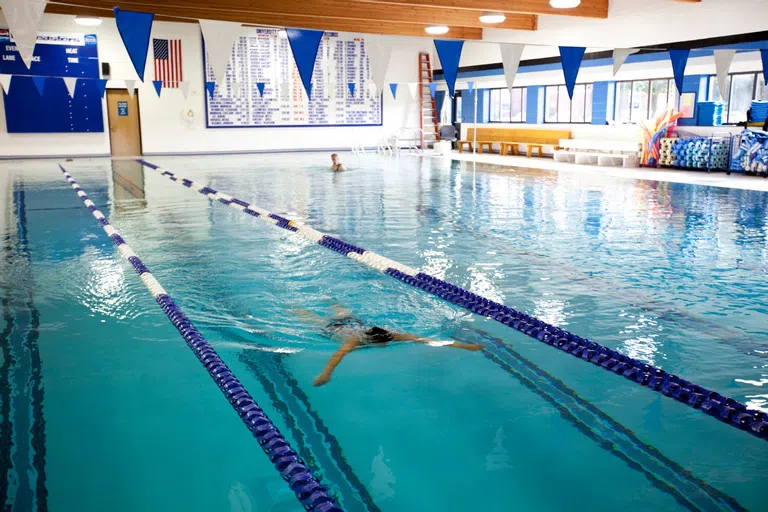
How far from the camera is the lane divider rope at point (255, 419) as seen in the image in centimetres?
191

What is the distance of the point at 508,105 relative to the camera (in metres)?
20.0

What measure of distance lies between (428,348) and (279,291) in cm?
146

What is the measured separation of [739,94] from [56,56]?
53.0ft

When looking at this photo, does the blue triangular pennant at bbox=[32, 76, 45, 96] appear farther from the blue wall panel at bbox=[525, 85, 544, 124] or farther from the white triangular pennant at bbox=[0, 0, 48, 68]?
the blue wall panel at bbox=[525, 85, 544, 124]

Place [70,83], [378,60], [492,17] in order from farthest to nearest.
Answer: [70,83]
[492,17]
[378,60]

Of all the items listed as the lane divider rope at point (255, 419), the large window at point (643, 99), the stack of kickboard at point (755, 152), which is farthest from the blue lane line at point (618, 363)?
the large window at point (643, 99)

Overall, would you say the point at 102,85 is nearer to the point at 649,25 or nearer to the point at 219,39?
the point at 219,39

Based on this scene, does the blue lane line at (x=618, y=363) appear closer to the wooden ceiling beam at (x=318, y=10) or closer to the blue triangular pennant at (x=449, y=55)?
the blue triangular pennant at (x=449, y=55)

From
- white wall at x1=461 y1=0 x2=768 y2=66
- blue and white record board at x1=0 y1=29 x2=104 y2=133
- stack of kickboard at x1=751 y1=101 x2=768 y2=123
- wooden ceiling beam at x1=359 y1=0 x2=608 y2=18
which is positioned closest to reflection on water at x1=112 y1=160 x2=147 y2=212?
blue and white record board at x1=0 y1=29 x2=104 y2=133

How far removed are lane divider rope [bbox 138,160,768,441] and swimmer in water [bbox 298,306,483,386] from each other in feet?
1.28

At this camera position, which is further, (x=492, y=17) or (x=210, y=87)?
(x=210, y=87)

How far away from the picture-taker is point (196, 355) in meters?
3.31

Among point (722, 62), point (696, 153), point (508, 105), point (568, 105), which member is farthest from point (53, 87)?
point (722, 62)

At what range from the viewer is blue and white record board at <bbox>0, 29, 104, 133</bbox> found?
17.1 m
